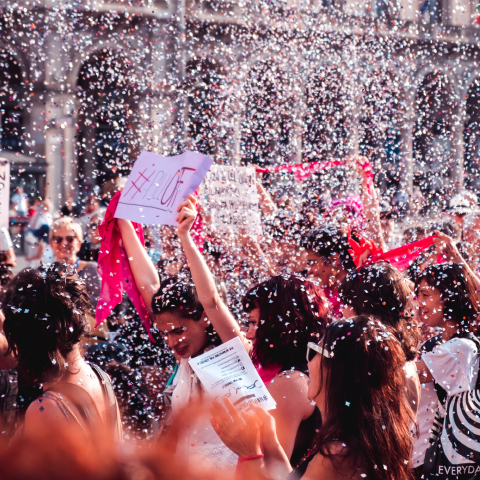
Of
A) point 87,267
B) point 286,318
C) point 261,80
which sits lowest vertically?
point 87,267

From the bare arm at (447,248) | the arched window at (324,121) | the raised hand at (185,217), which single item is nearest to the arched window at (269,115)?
the arched window at (324,121)

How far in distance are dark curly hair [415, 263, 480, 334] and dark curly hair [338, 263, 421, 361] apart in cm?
21

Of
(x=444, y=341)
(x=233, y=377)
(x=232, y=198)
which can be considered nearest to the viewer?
(x=233, y=377)

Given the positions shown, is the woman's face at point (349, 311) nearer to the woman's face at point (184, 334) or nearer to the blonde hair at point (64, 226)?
the woman's face at point (184, 334)

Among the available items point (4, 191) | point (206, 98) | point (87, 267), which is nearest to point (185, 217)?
point (87, 267)

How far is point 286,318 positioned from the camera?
6.25ft

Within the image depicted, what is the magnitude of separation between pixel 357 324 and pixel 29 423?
0.91 meters

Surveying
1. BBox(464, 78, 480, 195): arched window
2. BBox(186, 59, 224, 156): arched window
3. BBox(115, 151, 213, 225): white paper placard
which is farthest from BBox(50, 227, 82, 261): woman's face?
BBox(464, 78, 480, 195): arched window

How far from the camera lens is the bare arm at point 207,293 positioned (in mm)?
2102

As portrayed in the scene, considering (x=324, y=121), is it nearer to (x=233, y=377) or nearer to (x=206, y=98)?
(x=206, y=98)

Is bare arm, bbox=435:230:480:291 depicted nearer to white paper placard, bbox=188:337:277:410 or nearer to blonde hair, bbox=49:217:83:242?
white paper placard, bbox=188:337:277:410

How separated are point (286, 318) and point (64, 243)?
2.27m

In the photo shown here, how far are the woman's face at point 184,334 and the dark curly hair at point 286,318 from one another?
0.27 meters

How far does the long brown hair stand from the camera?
1.44m
